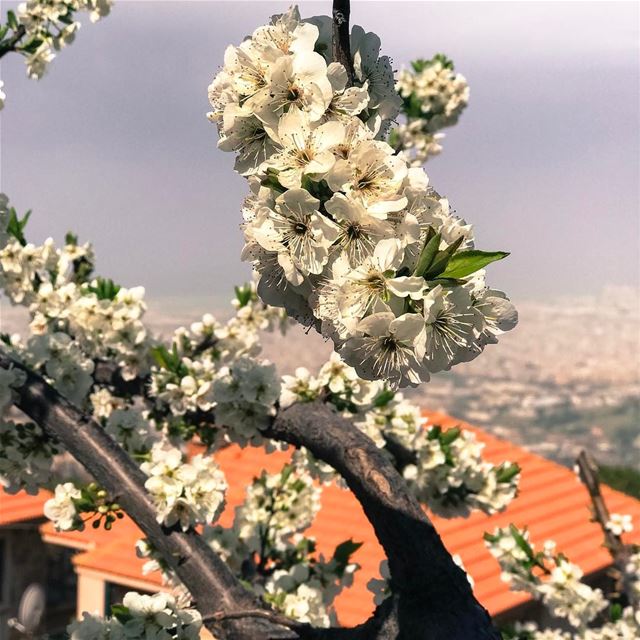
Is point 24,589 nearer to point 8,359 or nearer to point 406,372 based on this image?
point 8,359

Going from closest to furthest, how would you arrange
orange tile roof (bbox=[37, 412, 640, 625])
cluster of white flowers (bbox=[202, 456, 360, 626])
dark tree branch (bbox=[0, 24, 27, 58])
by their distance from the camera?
cluster of white flowers (bbox=[202, 456, 360, 626]) < dark tree branch (bbox=[0, 24, 27, 58]) < orange tile roof (bbox=[37, 412, 640, 625])

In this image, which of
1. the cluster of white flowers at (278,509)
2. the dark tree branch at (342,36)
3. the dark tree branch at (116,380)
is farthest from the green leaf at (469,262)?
the cluster of white flowers at (278,509)

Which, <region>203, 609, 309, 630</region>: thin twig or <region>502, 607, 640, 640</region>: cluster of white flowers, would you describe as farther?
<region>502, 607, 640, 640</region>: cluster of white flowers

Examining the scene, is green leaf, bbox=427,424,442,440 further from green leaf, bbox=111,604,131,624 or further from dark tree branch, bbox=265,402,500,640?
green leaf, bbox=111,604,131,624

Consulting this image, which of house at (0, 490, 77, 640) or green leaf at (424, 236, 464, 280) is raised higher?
house at (0, 490, 77, 640)

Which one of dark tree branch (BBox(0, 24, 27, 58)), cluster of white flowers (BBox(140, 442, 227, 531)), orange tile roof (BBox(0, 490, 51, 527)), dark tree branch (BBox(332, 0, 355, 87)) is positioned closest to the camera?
dark tree branch (BBox(332, 0, 355, 87))

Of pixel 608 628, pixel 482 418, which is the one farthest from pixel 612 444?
pixel 608 628

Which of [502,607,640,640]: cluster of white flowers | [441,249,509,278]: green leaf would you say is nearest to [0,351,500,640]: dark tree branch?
[441,249,509,278]: green leaf
